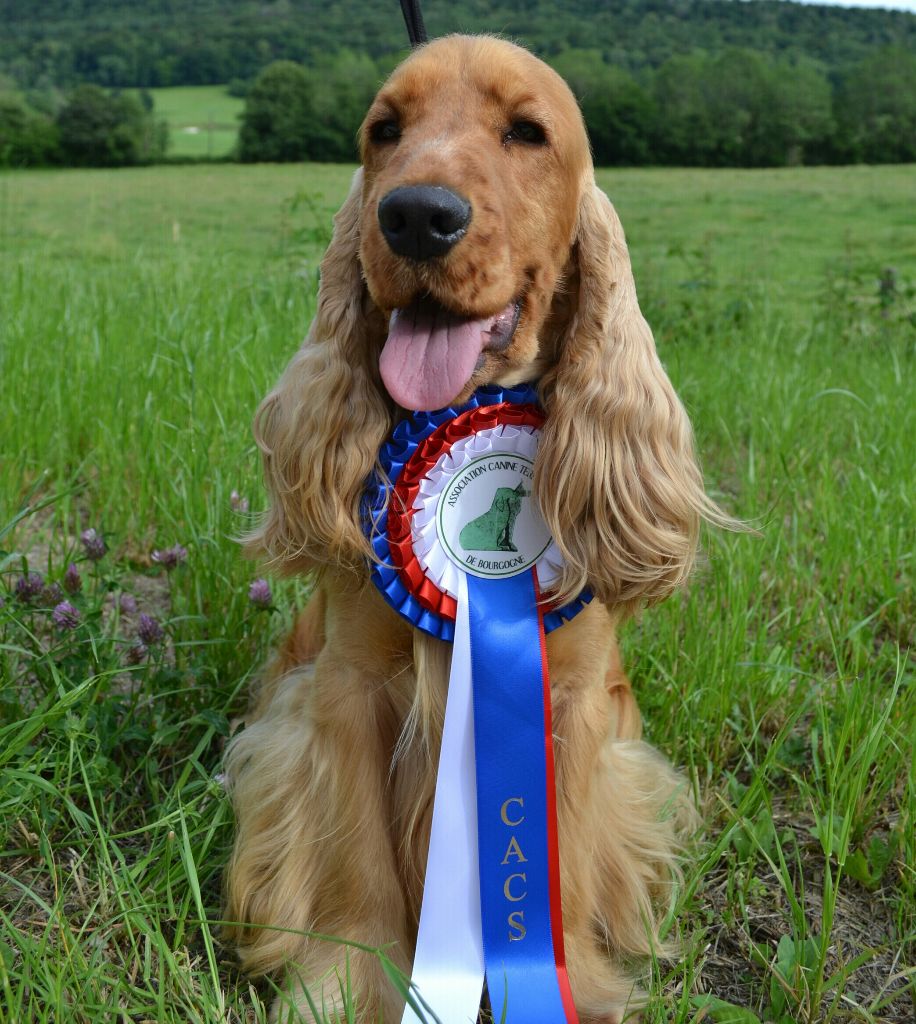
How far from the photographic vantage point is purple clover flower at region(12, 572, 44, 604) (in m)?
2.12

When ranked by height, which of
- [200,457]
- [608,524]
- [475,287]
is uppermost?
[475,287]

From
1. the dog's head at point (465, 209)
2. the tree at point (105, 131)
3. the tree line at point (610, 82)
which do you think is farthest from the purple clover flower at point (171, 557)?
the tree at point (105, 131)

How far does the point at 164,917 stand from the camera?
A: 180 cm

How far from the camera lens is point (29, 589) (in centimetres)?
213

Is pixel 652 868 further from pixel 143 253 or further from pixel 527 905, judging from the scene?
pixel 143 253

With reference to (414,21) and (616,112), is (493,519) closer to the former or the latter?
(414,21)

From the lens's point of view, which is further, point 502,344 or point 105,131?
point 105,131

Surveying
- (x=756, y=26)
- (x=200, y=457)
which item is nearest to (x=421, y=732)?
(x=200, y=457)

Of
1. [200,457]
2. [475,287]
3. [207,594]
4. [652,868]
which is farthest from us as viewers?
[200,457]

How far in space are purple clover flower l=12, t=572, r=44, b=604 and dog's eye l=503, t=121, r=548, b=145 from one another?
1325 mm

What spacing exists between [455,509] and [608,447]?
295mm

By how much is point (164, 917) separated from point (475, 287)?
122 centimetres

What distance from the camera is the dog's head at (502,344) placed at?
1.62 m

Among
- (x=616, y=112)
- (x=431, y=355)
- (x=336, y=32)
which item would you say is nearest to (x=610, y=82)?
(x=616, y=112)
